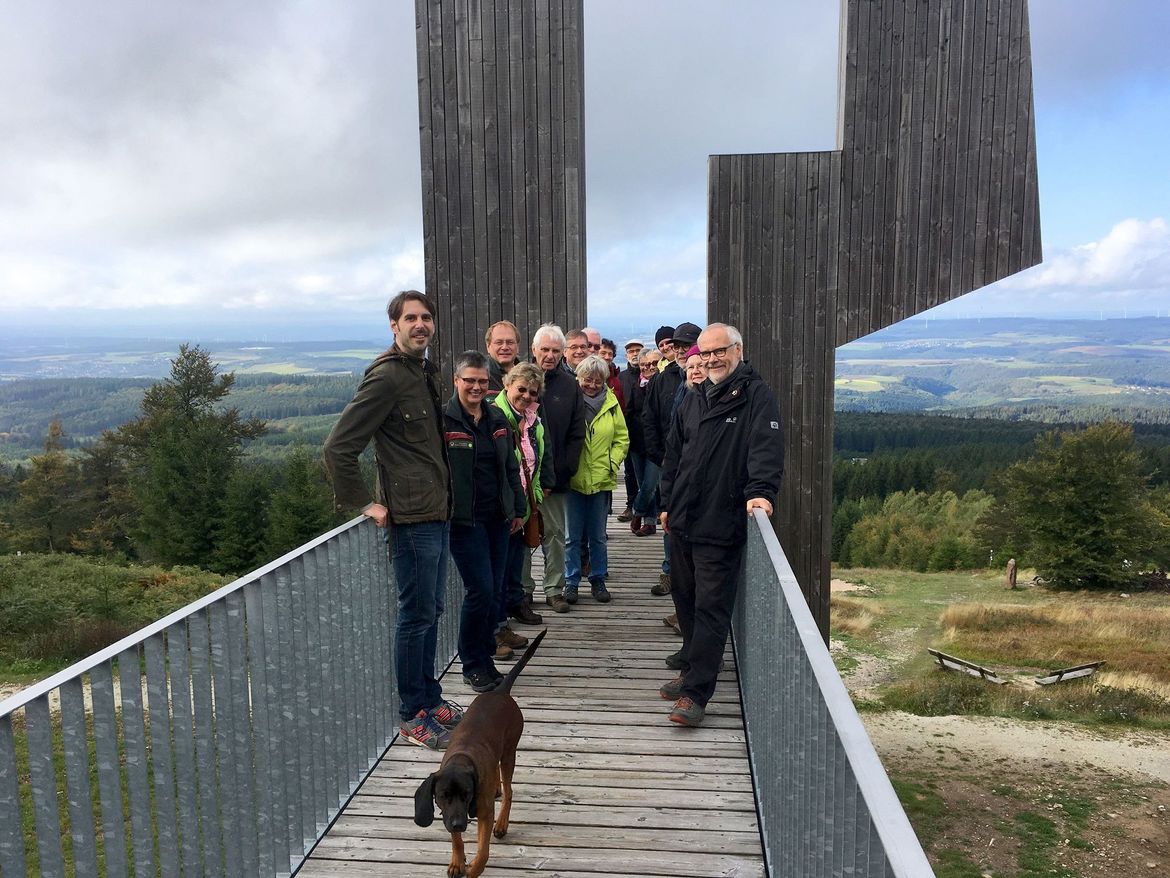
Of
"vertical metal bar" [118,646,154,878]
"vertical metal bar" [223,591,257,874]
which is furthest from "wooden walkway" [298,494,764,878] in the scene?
"vertical metal bar" [118,646,154,878]

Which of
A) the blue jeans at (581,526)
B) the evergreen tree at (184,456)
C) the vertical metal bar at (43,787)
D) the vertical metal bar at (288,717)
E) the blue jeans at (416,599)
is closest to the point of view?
the vertical metal bar at (43,787)

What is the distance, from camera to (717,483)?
4109 millimetres

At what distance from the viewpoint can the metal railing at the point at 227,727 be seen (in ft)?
7.20

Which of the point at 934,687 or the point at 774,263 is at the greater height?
the point at 774,263

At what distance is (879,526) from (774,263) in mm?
67587

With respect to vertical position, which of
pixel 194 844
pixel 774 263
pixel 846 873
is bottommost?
pixel 194 844

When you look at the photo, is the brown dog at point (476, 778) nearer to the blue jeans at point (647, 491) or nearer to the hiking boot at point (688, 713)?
the hiking boot at point (688, 713)

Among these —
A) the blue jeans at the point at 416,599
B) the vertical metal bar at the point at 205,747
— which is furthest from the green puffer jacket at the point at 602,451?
the vertical metal bar at the point at 205,747

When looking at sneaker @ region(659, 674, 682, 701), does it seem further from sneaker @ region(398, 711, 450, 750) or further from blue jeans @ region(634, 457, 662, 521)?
blue jeans @ region(634, 457, 662, 521)

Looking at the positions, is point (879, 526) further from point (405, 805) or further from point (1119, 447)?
point (405, 805)

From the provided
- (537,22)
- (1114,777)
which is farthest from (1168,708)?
(537,22)

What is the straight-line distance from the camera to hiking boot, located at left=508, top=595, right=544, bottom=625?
19.0 ft

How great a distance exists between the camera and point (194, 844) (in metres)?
2.68

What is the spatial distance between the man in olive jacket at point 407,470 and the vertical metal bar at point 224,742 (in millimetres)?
838
